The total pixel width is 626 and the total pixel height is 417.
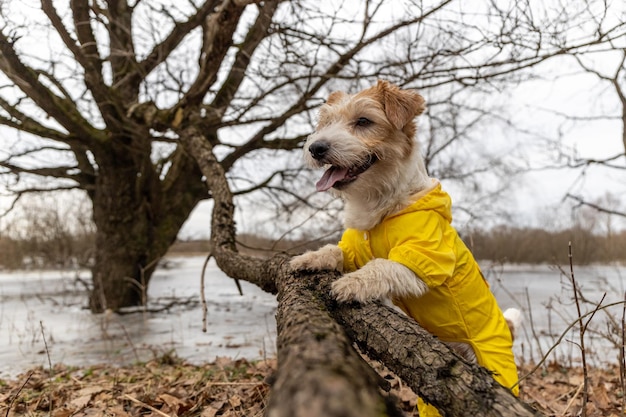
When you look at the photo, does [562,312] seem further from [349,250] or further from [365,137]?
[365,137]

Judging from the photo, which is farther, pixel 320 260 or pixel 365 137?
pixel 365 137

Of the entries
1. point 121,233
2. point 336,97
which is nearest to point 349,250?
point 336,97

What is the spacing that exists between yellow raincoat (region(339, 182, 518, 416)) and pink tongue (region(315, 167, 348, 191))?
471 mm

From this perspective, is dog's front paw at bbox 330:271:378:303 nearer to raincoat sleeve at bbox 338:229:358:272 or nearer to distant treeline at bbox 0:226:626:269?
raincoat sleeve at bbox 338:229:358:272

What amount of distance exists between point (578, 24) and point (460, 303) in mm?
3818

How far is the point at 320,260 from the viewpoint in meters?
2.79

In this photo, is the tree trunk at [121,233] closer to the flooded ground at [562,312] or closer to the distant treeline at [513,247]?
the flooded ground at [562,312]

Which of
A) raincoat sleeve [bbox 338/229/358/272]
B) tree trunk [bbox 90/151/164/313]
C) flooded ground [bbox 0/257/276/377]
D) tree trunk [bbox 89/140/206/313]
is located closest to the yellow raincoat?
raincoat sleeve [bbox 338/229/358/272]

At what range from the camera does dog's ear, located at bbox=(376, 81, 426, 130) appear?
3.21 m

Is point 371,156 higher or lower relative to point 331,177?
higher

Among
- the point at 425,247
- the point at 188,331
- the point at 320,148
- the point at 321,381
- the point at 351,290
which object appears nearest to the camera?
the point at 321,381

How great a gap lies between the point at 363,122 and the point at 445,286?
1351 mm

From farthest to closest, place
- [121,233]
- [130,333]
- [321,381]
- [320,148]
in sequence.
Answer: [121,233] → [130,333] → [320,148] → [321,381]

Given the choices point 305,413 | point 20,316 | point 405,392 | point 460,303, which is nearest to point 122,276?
point 20,316
